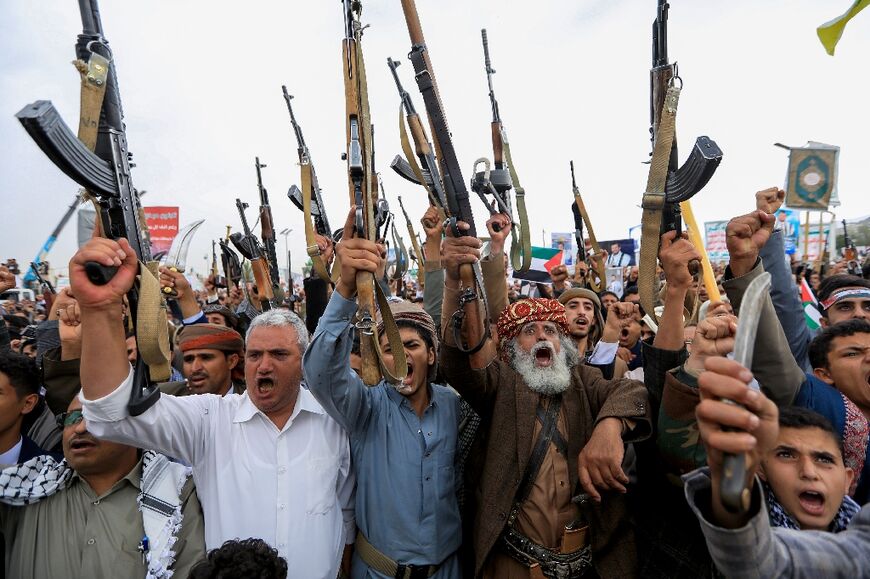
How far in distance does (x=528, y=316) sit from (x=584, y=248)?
4312 mm

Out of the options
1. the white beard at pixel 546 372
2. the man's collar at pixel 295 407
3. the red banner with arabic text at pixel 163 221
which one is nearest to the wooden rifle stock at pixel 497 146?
the white beard at pixel 546 372

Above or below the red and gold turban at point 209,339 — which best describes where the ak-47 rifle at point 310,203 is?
above

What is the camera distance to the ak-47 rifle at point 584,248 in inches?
237

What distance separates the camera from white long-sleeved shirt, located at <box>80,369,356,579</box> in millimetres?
2059

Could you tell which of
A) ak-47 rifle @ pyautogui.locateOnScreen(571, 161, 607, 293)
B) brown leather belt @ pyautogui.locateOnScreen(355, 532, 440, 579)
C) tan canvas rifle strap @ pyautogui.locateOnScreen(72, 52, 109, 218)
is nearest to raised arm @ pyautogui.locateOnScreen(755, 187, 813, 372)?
brown leather belt @ pyautogui.locateOnScreen(355, 532, 440, 579)

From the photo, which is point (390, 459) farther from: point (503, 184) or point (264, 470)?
point (503, 184)

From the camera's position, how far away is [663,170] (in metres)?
2.04

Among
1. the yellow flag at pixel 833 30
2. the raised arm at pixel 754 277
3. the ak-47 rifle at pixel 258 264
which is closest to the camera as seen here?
the yellow flag at pixel 833 30

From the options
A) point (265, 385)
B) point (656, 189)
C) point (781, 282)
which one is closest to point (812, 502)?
point (781, 282)

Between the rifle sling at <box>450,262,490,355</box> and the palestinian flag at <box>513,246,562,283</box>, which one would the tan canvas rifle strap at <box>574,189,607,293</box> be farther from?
the rifle sling at <box>450,262,490,355</box>

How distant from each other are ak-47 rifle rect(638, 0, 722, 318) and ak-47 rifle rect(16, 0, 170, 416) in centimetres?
193

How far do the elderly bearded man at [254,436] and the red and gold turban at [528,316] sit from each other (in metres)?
1.17

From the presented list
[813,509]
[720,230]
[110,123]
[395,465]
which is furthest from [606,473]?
[720,230]

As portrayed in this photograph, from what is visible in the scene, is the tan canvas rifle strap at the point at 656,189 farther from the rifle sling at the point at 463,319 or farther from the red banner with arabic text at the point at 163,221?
the red banner with arabic text at the point at 163,221
